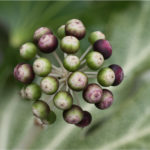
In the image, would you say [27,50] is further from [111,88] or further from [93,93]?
[111,88]

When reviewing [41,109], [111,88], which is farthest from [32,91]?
[111,88]

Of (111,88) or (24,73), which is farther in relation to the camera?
(111,88)

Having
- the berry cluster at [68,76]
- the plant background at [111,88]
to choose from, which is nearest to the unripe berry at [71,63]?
the berry cluster at [68,76]

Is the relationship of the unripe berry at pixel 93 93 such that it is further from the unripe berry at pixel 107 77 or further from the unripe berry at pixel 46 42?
the unripe berry at pixel 46 42

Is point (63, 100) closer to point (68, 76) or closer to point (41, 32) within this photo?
point (68, 76)

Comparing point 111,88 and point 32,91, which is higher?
point 111,88

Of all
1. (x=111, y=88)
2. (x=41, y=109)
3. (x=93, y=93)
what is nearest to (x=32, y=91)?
(x=41, y=109)

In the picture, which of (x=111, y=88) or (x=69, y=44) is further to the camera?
(x=111, y=88)
